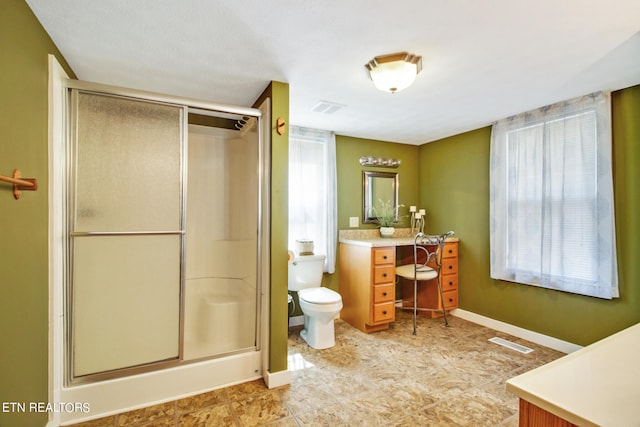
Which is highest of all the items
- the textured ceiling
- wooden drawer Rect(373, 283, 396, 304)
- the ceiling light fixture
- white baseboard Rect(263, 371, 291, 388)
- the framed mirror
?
the textured ceiling

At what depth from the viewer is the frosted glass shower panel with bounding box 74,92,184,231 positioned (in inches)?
74.4

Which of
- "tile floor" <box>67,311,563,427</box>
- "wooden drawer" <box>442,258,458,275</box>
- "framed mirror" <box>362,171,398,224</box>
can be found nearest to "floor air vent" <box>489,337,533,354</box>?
"tile floor" <box>67,311,563,427</box>

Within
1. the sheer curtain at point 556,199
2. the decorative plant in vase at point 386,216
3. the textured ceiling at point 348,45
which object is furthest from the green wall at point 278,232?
the sheer curtain at point 556,199

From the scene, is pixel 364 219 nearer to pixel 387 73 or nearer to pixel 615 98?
pixel 387 73

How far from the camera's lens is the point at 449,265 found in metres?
3.66

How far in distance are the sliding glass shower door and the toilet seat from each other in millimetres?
1159

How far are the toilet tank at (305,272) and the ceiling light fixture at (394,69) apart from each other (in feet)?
6.17

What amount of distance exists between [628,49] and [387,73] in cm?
146

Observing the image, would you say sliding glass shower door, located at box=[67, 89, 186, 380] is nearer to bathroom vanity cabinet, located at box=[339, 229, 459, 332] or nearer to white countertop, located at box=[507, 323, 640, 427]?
bathroom vanity cabinet, located at box=[339, 229, 459, 332]

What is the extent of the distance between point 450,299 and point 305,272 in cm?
189

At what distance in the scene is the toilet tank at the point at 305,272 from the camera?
124 inches

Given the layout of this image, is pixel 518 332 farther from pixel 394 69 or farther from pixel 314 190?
pixel 394 69

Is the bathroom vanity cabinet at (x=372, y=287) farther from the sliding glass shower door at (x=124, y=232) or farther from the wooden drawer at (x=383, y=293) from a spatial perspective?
the sliding glass shower door at (x=124, y=232)

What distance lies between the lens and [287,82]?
2295mm
